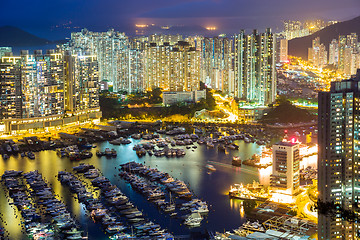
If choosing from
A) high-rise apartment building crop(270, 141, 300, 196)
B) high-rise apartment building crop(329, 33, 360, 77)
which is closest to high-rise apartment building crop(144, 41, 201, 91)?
high-rise apartment building crop(329, 33, 360, 77)

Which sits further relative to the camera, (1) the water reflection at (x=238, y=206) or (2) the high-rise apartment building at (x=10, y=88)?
(2) the high-rise apartment building at (x=10, y=88)

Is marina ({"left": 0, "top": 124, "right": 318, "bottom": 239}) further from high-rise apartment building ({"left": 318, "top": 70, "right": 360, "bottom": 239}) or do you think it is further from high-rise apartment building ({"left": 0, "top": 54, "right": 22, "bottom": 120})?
high-rise apartment building ({"left": 0, "top": 54, "right": 22, "bottom": 120})

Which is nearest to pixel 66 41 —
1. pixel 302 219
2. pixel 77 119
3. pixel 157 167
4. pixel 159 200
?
pixel 77 119

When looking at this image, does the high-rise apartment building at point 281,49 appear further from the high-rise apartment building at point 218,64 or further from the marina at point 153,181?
the marina at point 153,181

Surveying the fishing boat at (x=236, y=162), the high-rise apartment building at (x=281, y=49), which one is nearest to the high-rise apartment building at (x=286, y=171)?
the fishing boat at (x=236, y=162)

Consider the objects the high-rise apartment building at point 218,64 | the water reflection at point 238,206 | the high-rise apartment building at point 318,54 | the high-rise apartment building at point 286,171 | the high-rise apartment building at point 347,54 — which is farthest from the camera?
the high-rise apartment building at point 318,54

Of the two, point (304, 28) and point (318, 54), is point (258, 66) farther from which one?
point (304, 28)

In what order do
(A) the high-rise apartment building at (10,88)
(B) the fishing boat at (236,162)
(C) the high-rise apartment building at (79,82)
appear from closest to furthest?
(B) the fishing boat at (236,162) < (A) the high-rise apartment building at (10,88) < (C) the high-rise apartment building at (79,82)
